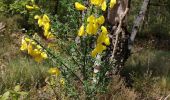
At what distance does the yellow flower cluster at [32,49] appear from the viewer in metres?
3.71

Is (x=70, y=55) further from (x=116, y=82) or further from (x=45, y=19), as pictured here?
(x=116, y=82)

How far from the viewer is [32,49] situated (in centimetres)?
387

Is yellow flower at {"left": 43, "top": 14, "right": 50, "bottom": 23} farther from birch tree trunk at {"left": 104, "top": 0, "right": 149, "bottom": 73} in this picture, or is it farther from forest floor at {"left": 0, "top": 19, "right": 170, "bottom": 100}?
birch tree trunk at {"left": 104, "top": 0, "right": 149, "bottom": 73}

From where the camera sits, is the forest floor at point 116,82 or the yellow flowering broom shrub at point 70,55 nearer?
the yellow flowering broom shrub at point 70,55

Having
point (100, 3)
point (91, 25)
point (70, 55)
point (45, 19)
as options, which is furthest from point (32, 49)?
point (100, 3)

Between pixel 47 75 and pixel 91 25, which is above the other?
pixel 91 25

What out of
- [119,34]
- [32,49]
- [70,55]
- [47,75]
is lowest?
[47,75]

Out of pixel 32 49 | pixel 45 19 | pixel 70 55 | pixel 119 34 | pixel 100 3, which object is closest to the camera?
pixel 100 3

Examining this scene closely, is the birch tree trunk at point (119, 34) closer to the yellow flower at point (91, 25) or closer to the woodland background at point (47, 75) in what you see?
the woodland background at point (47, 75)

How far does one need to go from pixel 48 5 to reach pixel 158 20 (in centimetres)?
536

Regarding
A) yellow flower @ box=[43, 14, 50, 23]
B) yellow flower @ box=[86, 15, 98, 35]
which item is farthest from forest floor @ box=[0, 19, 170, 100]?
yellow flower @ box=[86, 15, 98, 35]

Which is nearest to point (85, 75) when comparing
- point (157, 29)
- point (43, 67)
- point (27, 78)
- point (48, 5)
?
point (27, 78)

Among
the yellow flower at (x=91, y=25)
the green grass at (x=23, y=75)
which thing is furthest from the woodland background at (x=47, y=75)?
the yellow flower at (x=91, y=25)

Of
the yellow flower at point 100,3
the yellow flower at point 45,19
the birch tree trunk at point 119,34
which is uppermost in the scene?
the yellow flower at point 100,3
